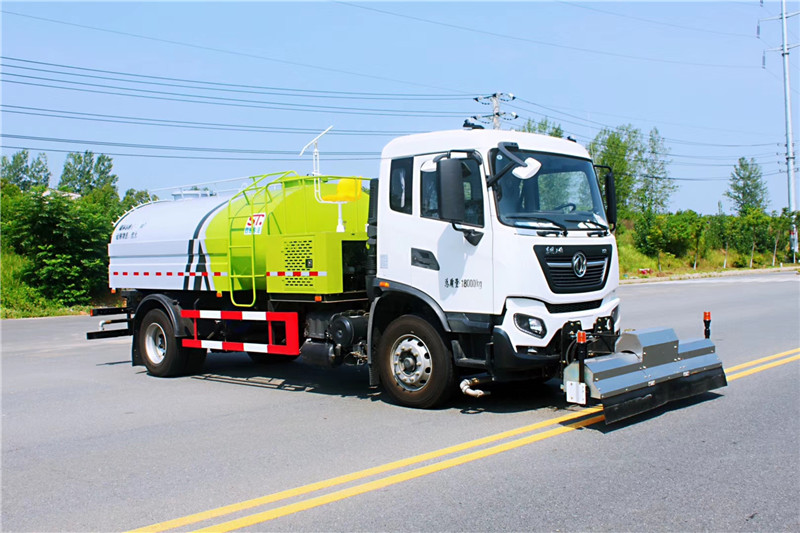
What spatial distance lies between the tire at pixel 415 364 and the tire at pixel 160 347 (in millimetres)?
3908

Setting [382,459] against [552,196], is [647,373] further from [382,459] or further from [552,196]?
[382,459]

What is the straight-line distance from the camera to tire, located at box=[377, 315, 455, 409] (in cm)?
708

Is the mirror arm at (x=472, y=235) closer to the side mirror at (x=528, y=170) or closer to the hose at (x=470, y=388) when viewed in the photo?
the side mirror at (x=528, y=170)

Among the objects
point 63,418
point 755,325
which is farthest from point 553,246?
point 755,325

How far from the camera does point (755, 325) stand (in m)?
14.3

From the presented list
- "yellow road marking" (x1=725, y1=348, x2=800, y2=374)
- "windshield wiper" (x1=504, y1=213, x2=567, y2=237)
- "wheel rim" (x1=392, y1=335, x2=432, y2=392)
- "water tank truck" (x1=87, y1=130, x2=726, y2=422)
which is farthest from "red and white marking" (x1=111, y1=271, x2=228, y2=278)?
"yellow road marking" (x1=725, y1=348, x2=800, y2=374)

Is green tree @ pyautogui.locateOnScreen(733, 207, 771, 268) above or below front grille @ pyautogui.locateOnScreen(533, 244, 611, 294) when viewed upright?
above

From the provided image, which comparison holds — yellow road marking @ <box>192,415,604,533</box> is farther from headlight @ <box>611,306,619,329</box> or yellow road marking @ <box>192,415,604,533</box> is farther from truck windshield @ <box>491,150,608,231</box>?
truck windshield @ <box>491,150,608,231</box>

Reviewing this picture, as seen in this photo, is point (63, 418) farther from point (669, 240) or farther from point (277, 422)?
point (669, 240)

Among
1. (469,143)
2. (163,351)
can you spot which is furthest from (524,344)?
(163,351)

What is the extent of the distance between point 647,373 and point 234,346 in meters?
5.33

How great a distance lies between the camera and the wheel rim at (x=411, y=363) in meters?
7.25

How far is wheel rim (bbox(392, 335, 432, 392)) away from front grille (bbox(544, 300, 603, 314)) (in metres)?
1.36

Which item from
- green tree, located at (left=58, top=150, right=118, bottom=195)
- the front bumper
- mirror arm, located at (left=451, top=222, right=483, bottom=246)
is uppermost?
green tree, located at (left=58, top=150, right=118, bottom=195)
